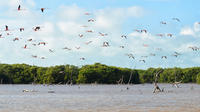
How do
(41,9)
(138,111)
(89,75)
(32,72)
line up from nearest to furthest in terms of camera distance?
(41,9)
(138,111)
(89,75)
(32,72)

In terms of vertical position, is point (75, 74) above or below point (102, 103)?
above

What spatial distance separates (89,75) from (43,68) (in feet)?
76.2

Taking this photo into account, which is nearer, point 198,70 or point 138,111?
point 138,111

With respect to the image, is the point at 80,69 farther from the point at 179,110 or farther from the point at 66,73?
the point at 179,110

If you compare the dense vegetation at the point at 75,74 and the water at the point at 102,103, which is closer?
the water at the point at 102,103

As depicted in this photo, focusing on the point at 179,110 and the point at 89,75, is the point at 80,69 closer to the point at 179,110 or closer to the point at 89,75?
the point at 89,75

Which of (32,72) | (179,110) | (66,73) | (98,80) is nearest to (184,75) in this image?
(98,80)

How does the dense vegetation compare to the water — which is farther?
the dense vegetation

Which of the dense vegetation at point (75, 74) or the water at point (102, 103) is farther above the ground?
the dense vegetation at point (75, 74)

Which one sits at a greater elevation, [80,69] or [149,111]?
[80,69]

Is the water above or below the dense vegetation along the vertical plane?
below

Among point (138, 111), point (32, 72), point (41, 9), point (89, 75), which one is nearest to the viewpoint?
point (41, 9)

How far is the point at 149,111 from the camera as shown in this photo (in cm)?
2852

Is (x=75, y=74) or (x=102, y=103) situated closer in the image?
(x=102, y=103)
